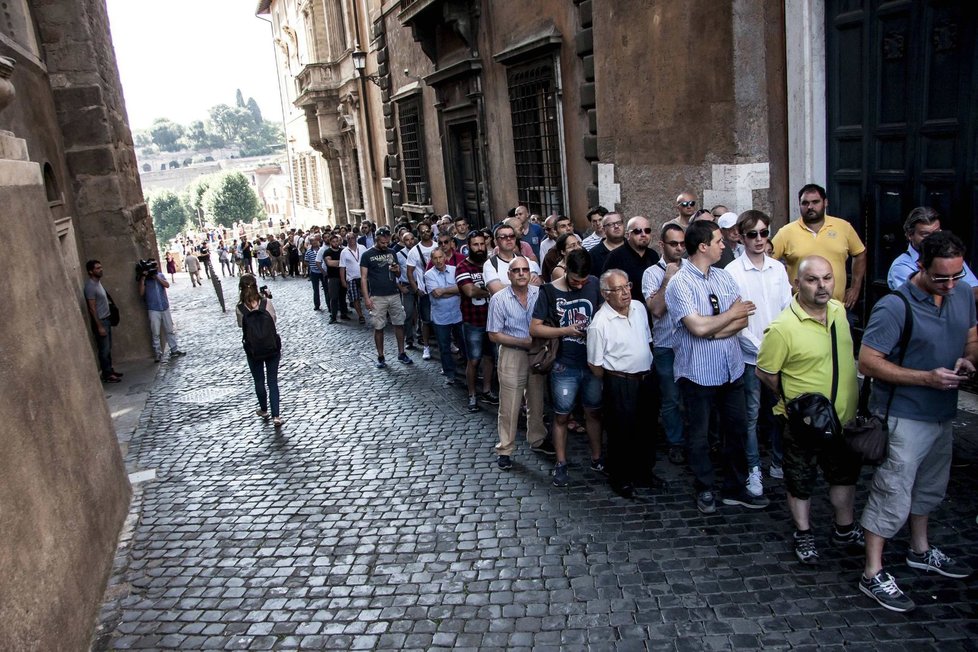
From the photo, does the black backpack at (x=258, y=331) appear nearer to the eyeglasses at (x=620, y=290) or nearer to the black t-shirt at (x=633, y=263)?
the black t-shirt at (x=633, y=263)

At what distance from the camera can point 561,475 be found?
604cm

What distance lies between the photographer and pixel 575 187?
38.7 feet

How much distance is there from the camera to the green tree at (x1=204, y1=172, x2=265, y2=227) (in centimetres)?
9375

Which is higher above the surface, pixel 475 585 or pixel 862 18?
pixel 862 18

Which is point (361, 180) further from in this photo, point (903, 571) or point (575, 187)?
point (903, 571)

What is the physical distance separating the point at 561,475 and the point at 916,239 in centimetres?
286

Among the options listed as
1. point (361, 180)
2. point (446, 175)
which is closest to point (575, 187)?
point (446, 175)

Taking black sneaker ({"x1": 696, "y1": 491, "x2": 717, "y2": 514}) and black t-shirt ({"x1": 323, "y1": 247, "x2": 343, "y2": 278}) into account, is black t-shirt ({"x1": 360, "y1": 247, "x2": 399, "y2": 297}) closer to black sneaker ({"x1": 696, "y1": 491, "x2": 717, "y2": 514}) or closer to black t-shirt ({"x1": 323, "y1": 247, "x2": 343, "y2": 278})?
black t-shirt ({"x1": 323, "y1": 247, "x2": 343, "y2": 278})

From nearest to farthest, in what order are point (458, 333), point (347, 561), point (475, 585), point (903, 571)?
point (903, 571), point (475, 585), point (347, 561), point (458, 333)

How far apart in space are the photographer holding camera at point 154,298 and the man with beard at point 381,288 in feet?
13.2

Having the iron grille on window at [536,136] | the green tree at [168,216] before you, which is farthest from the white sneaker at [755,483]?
the green tree at [168,216]

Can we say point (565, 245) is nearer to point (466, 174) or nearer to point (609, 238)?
point (609, 238)

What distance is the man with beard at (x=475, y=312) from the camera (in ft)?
26.2

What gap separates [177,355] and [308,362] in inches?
120
